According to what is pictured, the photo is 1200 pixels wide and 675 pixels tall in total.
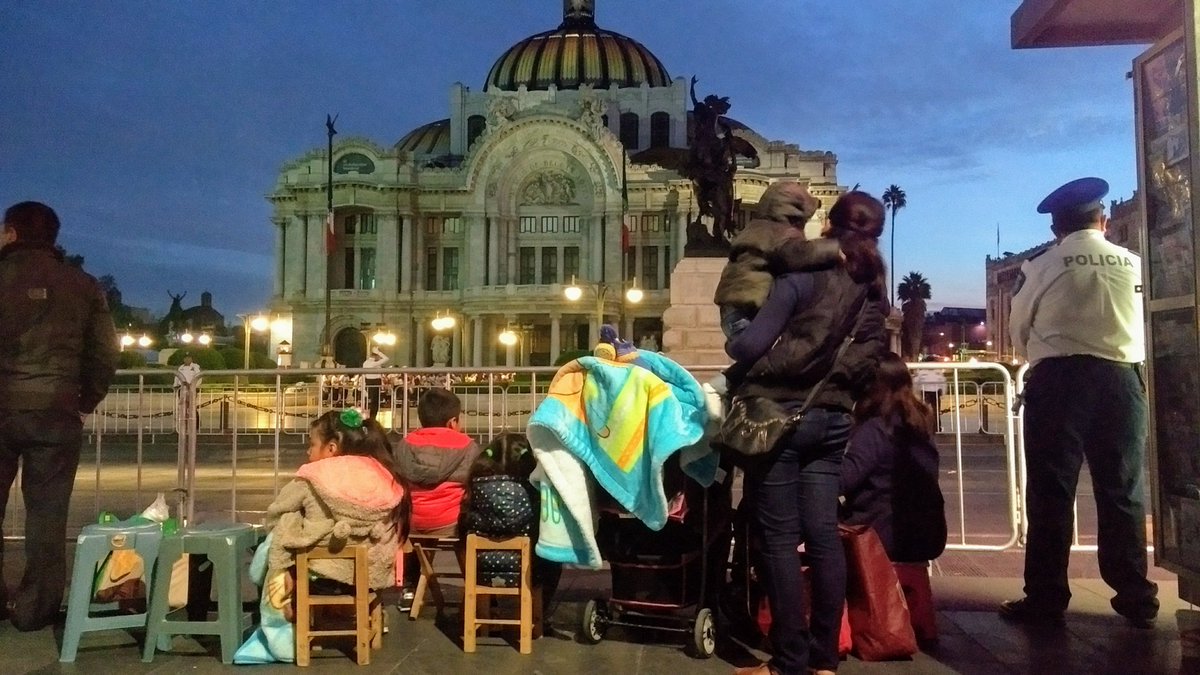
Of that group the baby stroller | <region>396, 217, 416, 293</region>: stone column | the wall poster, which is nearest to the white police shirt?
the wall poster

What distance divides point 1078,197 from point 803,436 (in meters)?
2.45

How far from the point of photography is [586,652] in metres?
4.37

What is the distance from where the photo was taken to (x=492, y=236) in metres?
60.8

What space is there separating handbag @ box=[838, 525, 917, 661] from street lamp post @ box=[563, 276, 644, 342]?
26441 mm

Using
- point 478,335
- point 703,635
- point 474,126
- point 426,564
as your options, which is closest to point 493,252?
point 478,335

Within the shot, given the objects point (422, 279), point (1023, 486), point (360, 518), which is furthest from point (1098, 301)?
point (422, 279)

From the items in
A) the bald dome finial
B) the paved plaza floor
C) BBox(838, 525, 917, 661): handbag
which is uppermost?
the bald dome finial

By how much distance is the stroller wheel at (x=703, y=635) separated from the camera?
418cm

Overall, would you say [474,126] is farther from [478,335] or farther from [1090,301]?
[1090,301]

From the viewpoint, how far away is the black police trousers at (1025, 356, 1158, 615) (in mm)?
4660

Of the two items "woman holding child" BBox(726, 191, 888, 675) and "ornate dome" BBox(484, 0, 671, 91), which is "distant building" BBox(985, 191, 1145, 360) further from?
"woman holding child" BBox(726, 191, 888, 675)

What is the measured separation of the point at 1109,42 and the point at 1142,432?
2.04 m

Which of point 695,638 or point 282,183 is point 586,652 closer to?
point 695,638

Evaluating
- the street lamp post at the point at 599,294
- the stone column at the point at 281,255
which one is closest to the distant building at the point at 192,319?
the stone column at the point at 281,255
